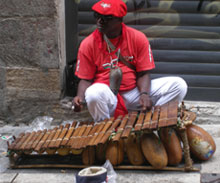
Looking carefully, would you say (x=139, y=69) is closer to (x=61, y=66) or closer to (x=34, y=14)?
(x=61, y=66)

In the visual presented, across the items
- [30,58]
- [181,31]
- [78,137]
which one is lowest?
[78,137]

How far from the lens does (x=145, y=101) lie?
11.7 ft

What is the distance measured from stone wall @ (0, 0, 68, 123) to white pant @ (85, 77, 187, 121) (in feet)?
2.98

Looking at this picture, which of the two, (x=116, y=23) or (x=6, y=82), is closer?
(x=116, y=23)

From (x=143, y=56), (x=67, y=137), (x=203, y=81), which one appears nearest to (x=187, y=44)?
(x=203, y=81)

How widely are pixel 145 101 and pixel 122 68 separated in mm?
454

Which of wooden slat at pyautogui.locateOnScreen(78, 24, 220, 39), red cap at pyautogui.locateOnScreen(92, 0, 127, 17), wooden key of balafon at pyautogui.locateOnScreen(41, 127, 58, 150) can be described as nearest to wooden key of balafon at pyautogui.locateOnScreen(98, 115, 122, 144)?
wooden key of balafon at pyautogui.locateOnScreen(41, 127, 58, 150)

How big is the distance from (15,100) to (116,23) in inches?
63.4

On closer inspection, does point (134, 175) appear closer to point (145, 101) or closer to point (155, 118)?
point (155, 118)

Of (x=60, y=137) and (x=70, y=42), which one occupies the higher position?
(x=70, y=42)

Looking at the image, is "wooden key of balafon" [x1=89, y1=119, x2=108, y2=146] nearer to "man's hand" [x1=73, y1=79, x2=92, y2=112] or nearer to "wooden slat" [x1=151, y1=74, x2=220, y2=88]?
"man's hand" [x1=73, y1=79, x2=92, y2=112]

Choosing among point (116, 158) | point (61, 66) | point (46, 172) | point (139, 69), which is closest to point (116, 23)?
point (139, 69)

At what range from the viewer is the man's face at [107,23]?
3.66 m

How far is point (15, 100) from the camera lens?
4.57 meters
